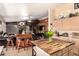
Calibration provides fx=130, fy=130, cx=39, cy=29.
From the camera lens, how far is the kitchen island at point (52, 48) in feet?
6.23

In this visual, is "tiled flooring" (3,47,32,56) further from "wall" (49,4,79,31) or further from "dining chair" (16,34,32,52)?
"wall" (49,4,79,31)

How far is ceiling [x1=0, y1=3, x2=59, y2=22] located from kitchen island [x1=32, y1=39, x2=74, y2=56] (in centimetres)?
40

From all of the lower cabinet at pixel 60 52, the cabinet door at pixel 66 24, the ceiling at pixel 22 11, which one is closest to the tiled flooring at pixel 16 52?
the lower cabinet at pixel 60 52

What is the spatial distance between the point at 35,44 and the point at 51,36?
10.7 inches

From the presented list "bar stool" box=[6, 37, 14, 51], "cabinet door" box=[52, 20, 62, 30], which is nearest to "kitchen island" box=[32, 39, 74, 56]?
"cabinet door" box=[52, 20, 62, 30]

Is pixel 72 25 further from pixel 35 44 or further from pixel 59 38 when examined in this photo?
pixel 35 44

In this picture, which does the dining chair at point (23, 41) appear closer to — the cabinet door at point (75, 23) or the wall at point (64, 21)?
the wall at point (64, 21)

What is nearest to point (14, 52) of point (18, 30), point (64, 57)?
point (18, 30)

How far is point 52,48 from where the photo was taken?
1938 millimetres

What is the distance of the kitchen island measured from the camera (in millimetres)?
1897

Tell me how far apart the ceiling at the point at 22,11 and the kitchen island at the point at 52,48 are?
40 centimetres

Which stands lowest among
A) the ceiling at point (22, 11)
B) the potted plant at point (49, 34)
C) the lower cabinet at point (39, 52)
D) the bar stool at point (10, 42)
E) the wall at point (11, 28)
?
the lower cabinet at point (39, 52)

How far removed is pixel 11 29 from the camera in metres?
1.89

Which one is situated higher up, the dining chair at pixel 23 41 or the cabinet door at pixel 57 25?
the cabinet door at pixel 57 25
